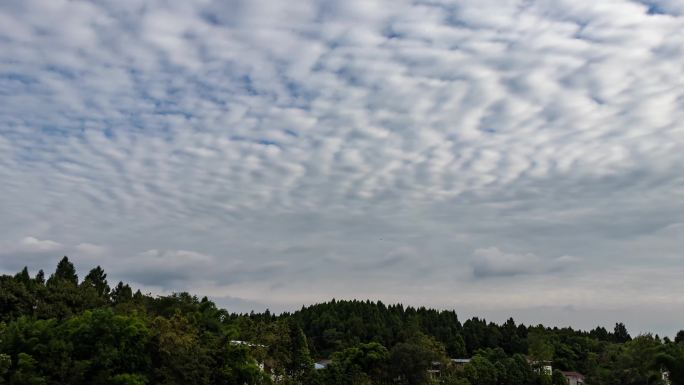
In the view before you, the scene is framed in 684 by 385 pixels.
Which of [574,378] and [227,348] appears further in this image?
[574,378]

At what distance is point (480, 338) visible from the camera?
105 metres

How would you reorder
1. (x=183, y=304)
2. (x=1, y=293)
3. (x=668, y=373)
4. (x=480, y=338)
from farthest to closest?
(x=480, y=338) < (x=668, y=373) < (x=183, y=304) < (x=1, y=293)

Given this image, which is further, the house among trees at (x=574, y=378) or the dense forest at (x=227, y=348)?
the house among trees at (x=574, y=378)

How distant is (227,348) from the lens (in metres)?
39.8

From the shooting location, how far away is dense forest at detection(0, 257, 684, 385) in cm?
3206

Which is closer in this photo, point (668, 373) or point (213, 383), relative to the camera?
point (213, 383)

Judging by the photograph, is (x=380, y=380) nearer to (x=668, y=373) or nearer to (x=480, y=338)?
(x=668, y=373)

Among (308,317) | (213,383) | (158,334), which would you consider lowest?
(213,383)

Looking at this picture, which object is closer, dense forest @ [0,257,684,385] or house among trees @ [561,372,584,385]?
dense forest @ [0,257,684,385]

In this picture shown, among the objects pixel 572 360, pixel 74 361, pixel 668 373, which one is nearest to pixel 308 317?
pixel 572 360

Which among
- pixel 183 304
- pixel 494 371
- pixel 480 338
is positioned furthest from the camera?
pixel 480 338

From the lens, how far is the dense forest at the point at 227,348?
3206cm

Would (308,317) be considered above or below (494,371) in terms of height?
above

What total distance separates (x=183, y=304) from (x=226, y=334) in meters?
8.56
